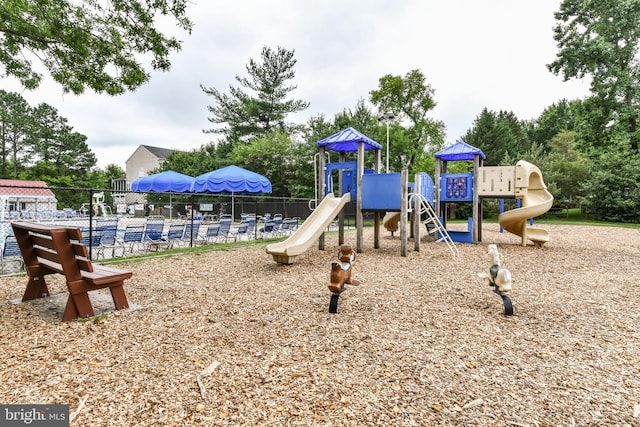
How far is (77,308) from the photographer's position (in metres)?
3.76

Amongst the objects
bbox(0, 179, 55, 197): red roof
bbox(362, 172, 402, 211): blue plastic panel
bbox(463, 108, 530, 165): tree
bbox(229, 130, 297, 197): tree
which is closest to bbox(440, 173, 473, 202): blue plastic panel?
bbox(362, 172, 402, 211): blue plastic panel

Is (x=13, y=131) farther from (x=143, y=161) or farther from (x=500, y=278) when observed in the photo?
(x=500, y=278)

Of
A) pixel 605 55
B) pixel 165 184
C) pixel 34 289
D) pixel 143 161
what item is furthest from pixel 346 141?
pixel 143 161

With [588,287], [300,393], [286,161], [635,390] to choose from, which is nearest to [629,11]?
[286,161]

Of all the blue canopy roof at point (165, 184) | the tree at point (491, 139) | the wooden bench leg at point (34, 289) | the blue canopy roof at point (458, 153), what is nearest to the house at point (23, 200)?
the blue canopy roof at point (165, 184)

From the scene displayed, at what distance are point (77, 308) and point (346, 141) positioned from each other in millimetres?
7071

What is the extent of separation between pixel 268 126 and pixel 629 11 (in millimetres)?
26588

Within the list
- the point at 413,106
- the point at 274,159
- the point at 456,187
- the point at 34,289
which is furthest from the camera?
the point at 413,106

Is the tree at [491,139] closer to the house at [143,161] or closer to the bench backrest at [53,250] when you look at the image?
the bench backrest at [53,250]

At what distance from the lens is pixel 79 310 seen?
3748mm

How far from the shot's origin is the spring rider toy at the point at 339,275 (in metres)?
4.12

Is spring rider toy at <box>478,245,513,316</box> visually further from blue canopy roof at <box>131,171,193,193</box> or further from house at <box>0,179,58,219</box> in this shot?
blue canopy roof at <box>131,171,193,193</box>

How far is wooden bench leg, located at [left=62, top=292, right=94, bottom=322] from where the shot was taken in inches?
146

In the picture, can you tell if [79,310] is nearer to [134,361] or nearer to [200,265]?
[134,361]
